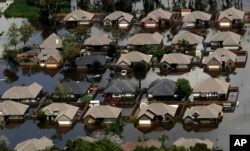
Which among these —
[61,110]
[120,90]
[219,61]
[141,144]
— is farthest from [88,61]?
[141,144]

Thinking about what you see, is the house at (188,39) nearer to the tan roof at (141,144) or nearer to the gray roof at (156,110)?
the gray roof at (156,110)

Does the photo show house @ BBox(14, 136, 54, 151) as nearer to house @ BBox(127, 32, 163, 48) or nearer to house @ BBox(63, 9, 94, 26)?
house @ BBox(127, 32, 163, 48)

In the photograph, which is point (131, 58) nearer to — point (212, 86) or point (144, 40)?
point (144, 40)

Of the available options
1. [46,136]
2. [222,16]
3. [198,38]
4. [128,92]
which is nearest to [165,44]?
[198,38]

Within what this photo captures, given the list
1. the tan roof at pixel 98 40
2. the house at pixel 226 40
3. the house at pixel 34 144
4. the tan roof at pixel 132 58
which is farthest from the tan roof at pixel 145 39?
the house at pixel 34 144

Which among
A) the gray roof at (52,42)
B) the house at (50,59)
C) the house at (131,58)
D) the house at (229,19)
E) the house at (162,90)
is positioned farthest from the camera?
the house at (229,19)

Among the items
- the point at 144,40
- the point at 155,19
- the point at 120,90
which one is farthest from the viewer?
the point at 155,19
